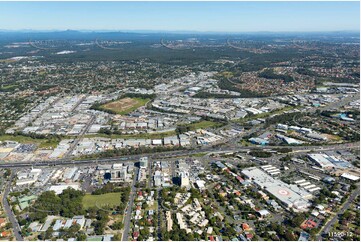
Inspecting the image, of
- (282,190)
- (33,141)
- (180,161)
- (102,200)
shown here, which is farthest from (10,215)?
(282,190)

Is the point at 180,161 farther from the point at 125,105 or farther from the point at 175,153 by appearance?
the point at 125,105

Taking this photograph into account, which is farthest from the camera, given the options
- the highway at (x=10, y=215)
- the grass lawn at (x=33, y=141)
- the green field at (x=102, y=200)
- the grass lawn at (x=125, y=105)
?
the grass lawn at (x=125, y=105)

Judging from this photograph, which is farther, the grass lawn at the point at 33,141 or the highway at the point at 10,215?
the grass lawn at the point at 33,141

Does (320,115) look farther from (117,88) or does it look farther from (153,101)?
(117,88)

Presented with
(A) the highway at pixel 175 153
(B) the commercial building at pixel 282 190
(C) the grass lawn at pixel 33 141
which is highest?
(B) the commercial building at pixel 282 190

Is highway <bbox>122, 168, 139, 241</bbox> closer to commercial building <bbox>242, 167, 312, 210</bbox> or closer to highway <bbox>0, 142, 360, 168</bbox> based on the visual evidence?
highway <bbox>0, 142, 360, 168</bbox>

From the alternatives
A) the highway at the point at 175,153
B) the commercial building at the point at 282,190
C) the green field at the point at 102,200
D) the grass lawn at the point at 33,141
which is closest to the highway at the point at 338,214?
the commercial building at the point at 282,190

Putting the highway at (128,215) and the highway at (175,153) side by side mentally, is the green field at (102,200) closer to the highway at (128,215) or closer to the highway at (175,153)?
the highway at (128,215)
